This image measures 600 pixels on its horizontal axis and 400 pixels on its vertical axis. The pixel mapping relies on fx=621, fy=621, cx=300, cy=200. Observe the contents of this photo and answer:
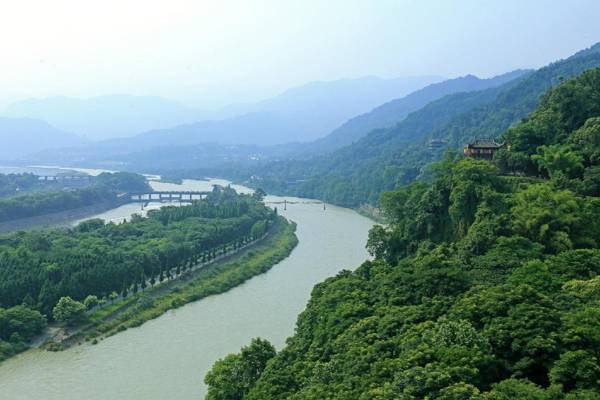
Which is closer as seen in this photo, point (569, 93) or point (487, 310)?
point (487, 310)

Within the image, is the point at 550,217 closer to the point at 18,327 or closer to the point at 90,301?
the point at 90,301

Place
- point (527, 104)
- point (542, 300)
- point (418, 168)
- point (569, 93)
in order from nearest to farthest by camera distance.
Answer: point (542, 300) < point (569, 93) < point (418, 168) < point (527, 104)

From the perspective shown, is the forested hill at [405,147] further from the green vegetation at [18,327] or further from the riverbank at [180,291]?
the green vegetation at [18,327]

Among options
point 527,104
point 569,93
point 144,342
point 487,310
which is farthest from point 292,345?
point 527,104

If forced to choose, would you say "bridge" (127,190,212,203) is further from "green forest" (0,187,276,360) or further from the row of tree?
"green forest" (0,187,276,360)

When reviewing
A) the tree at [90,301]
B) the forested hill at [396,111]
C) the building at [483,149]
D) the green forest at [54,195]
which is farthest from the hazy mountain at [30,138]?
the building at [483,149]

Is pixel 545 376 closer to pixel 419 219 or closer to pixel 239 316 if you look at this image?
pixel 419 219
